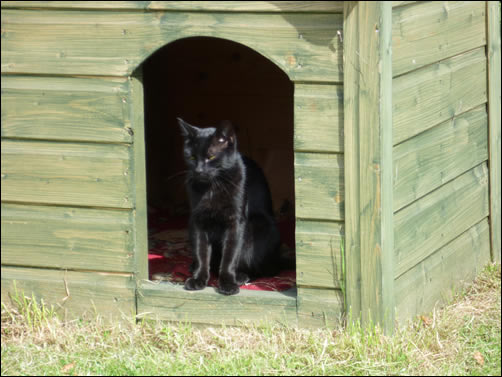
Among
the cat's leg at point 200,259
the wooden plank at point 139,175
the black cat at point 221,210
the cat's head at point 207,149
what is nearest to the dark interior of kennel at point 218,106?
the black cat at point 221,210

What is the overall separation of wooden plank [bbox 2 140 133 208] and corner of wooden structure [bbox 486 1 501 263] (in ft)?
8.54

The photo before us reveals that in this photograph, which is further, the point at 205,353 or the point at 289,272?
the point at 289,272

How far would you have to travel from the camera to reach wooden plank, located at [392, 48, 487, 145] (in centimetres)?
452

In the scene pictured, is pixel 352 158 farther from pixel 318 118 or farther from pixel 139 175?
pixel 139 175

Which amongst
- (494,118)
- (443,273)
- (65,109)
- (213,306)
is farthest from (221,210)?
(494,118)

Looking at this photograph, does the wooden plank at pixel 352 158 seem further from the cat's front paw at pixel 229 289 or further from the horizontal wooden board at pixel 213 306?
the cat's front paw at pixel 229 289

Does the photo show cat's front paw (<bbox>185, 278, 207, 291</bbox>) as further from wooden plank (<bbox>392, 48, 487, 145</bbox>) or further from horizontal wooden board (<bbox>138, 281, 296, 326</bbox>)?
wooden plank (<bbox>392, 48, 487, 145</bbox>)

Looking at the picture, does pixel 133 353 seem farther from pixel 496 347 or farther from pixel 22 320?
pixel 496 347

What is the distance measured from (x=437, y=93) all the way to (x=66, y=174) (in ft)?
6.89

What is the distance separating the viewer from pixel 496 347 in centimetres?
459

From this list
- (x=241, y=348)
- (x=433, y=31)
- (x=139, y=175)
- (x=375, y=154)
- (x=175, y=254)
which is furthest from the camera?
(x=175, y=254)

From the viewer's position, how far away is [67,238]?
493 centimetres

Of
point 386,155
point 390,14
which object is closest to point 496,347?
point 386,155

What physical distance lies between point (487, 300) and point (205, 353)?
72.6 inches
